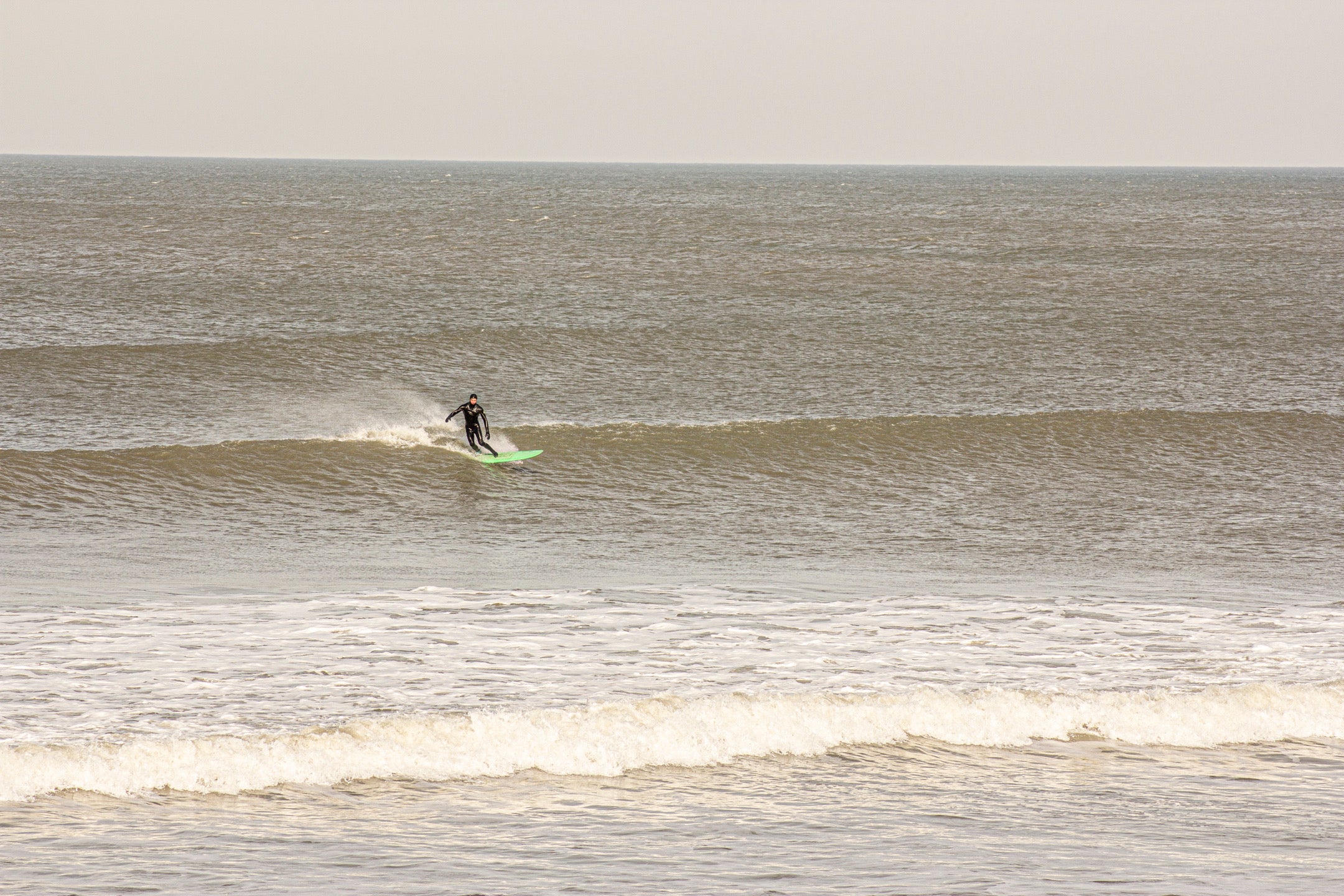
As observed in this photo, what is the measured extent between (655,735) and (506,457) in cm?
1309

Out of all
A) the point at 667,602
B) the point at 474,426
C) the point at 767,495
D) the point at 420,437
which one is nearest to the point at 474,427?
the point at 474,426

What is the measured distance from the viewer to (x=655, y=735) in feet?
31.3

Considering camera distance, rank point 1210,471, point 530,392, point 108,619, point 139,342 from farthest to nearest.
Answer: point 139,342 < point 530,392 < point 1210,471 < point 108,619

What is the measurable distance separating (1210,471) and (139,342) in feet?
89.1

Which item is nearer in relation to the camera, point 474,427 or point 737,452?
point 474,427

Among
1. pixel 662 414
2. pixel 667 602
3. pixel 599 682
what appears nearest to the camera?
pixel 599 682

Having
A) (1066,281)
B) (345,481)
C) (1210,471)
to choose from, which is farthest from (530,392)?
(1066,281)

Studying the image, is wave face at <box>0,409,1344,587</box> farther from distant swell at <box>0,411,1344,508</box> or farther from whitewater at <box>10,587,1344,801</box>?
whitewater at <box>10,587,1344,801</box>

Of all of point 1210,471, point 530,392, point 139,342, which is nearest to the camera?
point 1210,471

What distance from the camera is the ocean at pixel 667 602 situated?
25.4ft

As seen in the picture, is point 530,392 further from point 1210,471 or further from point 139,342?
point 1210,471

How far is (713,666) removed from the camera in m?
11.2

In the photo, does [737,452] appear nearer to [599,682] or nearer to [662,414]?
[662,414]

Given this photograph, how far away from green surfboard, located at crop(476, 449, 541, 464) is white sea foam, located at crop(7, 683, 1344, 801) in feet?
40.8
